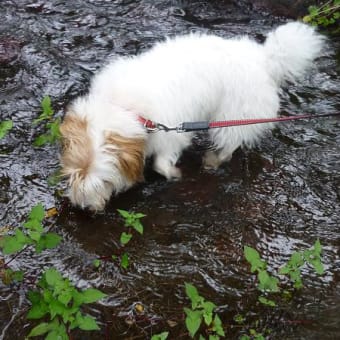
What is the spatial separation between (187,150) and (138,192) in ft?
2.17

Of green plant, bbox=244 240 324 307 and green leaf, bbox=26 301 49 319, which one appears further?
green plant, bbox=244 240 324 307

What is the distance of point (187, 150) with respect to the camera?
3.97 meters

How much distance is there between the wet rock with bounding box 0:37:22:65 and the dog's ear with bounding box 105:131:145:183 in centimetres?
241

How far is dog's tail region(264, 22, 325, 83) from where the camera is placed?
140 inches

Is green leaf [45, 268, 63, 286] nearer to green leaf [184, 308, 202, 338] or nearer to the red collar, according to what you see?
green leaf [184, 308, 202, 338]

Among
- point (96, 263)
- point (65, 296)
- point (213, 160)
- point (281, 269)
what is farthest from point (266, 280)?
point (213, 160)

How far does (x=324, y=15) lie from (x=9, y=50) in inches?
136

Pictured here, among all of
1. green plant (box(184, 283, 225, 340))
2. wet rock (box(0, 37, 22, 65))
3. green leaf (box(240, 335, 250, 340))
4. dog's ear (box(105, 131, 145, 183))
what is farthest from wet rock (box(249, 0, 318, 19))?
green plant (box(184, 283, 225, 340))

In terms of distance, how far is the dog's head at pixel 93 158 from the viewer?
276 centimetres

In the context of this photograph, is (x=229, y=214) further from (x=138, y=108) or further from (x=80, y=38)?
(x=80, y=38)

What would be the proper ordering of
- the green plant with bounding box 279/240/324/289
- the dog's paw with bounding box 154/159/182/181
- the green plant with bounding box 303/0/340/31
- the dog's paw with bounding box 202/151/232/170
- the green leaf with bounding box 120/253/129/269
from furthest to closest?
the green plant with bounding box 303/0/340/31 < the dog's paw with bounding box 202/151/232/170 < the dog's paw with bounding box 154/159/182/181 < the green leaf with bounding box 120/253/129/269 < the green plant with bounding box 279/240/324/289

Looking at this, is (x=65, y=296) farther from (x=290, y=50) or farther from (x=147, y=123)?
(x=290, y=50)

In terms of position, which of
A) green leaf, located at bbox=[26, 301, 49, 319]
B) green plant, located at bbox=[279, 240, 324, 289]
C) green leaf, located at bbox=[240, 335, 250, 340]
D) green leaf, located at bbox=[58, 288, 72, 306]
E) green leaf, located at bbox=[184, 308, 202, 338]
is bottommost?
green leaf, located at bbox=[240, 335, 250, 340]

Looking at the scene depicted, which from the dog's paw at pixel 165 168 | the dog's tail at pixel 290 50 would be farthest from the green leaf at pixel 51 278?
the dog's tail at pixel 290 50
